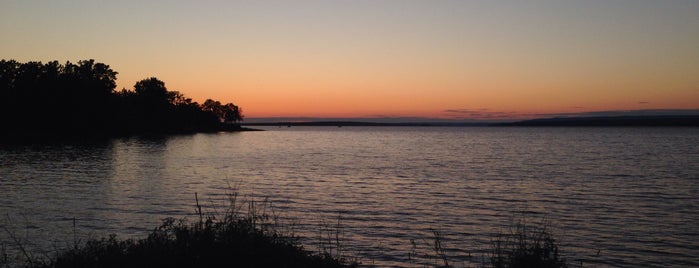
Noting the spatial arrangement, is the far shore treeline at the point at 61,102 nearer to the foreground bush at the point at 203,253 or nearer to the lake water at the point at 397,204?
the lake water at the point at 397,204

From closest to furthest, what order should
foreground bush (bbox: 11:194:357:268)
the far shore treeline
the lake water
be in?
foreground bush (bbox: 11:194:357:268), the lake water, the far shore treeline

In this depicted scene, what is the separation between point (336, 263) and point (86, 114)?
14381 cm

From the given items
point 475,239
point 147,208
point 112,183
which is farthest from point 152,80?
point 475,239

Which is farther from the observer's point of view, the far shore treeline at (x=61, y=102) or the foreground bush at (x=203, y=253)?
the far shore treeline at (x=61, y=102)

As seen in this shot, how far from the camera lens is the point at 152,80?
195 m

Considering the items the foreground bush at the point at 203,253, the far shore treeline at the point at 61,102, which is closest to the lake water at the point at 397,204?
the foreground bush at the point at 203,253

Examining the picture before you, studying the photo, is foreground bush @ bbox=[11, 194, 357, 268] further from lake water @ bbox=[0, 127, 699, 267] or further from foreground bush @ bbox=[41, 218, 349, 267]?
lake water @ bbox=[0, 127, 699, 267]

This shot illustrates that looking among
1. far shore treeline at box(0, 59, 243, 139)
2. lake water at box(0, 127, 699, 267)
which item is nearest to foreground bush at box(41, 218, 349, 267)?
lake water at box(0, 127, 699, 267)

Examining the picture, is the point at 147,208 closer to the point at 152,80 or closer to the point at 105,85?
the point at 105,85

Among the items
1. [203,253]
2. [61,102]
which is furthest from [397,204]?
[61,102]

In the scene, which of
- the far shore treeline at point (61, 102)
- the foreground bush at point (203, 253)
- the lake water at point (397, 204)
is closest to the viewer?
the foreground bush at point (203, 253)

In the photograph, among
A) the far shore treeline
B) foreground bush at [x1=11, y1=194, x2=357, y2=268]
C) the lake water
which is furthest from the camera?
the far shore treeline

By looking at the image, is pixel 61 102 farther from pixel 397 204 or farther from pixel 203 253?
pixel 203 253

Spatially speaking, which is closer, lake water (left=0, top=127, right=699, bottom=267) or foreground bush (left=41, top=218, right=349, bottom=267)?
foreground bush (left=41, top=218, right=349, bottom=267)
